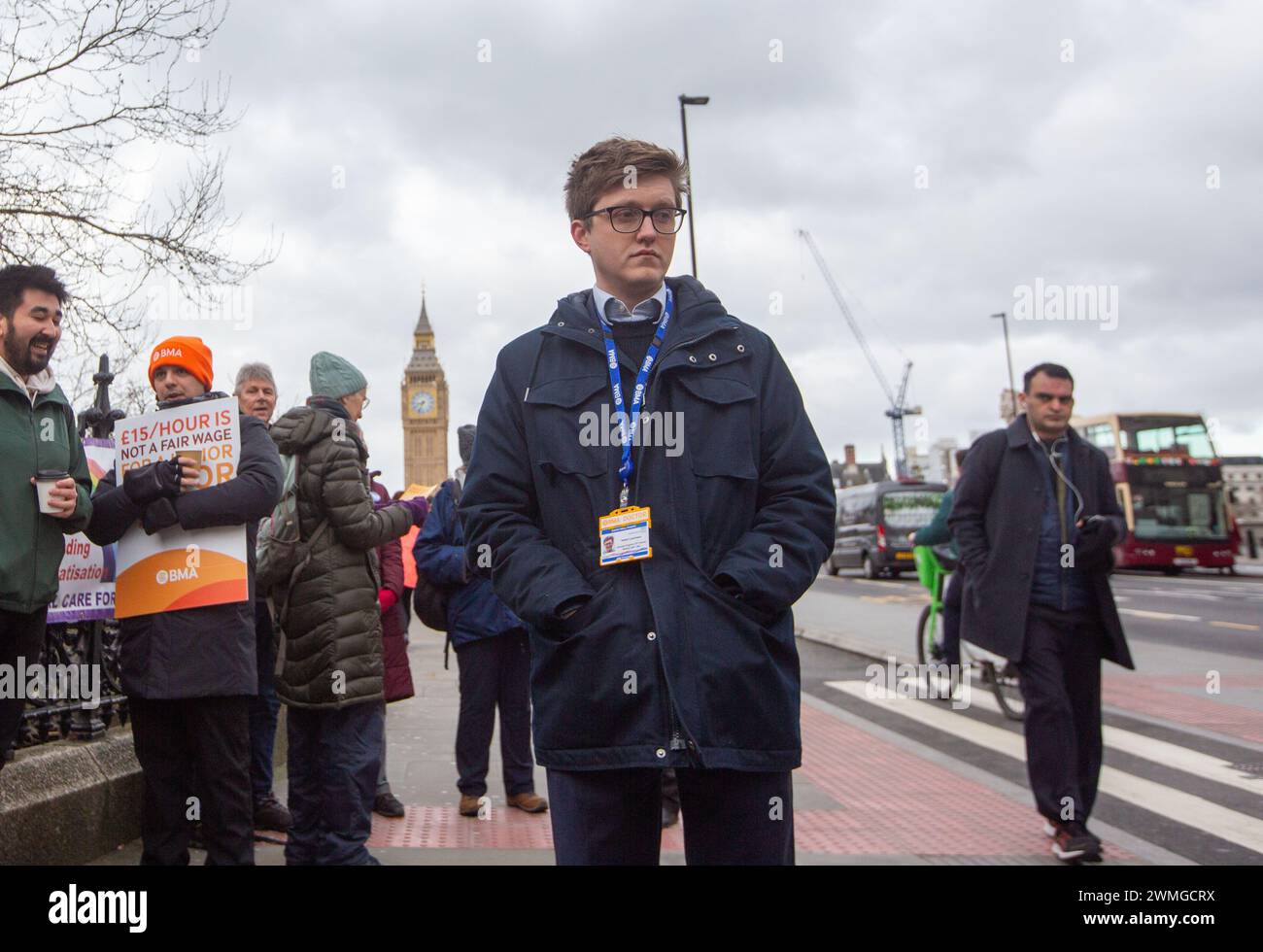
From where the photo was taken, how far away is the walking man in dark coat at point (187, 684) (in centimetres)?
386

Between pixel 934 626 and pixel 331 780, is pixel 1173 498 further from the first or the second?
pixel 331 780

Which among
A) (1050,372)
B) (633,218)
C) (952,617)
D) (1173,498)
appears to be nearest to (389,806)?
(1050,372)

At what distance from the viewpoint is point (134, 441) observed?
14.0 feet

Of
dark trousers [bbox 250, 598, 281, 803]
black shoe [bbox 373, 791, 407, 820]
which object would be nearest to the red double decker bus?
black shoe [bbox 373, 791, 407, 820]

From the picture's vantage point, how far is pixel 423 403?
124000 mm

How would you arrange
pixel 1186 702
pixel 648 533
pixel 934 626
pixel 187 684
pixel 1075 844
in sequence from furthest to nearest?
pixel 934 626 < pixel 1186 702 < pixel 1075 844 < pixel 187 684 < pixel 648 533

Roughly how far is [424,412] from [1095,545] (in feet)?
396

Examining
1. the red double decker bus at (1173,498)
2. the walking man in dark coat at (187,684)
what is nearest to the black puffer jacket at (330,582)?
the walking man in dark coat at (187,684)

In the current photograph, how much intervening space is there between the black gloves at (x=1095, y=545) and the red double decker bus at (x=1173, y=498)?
25.9 m

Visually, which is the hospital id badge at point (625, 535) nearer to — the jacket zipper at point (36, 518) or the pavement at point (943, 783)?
the jacket zipper at point (36, 518)

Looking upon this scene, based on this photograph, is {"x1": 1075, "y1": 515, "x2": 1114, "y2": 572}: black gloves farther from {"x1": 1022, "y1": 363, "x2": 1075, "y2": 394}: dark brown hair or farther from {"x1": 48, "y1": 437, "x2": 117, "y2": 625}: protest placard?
{"x1": 48, "y1": 437, "x2": 117, "y2": 625}: protest placard
